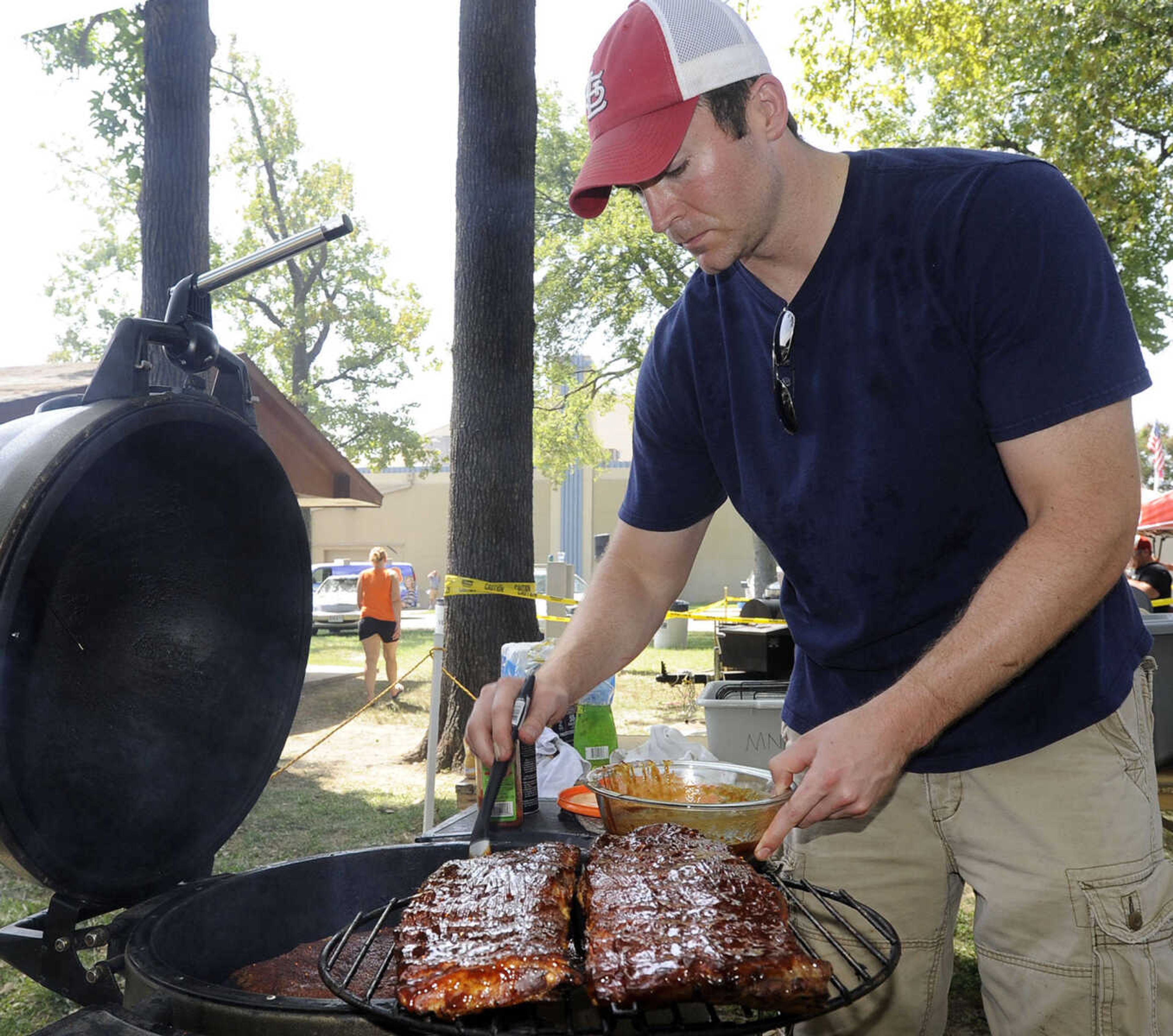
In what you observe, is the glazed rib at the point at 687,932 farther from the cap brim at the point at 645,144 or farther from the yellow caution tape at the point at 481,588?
the yellow caution tape at the point at 481,588

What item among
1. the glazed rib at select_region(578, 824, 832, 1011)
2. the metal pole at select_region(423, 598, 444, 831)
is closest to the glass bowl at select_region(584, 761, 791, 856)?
the glazed rib at select_region(578, 824, 832, 1011)

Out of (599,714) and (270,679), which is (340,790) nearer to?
(599,714)

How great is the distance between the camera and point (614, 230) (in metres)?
22.9

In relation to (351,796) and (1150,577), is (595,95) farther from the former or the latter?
(1150,577)

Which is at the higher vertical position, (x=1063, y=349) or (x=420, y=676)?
(x=1063, y=349)

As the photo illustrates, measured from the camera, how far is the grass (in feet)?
15.1

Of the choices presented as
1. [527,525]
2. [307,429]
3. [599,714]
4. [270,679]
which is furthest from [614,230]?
[270,679]

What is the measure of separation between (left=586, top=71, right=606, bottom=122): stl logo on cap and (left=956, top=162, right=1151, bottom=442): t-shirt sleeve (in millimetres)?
685

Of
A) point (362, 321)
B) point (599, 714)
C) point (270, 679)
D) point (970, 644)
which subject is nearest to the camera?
point (970, 644)

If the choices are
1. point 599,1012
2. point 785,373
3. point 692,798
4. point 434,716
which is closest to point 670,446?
point 785,373

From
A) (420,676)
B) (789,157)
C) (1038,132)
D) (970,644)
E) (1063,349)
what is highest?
(1038,132)

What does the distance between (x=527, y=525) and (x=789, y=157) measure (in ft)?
18.7

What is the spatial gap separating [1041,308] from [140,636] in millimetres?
1679

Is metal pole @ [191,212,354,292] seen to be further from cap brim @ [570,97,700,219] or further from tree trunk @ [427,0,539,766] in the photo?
tree trunk @ [427,0,539,766]
